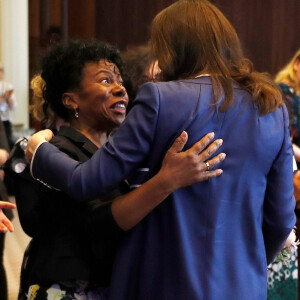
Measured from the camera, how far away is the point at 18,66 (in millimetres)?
9375

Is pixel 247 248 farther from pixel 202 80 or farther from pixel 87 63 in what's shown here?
pixel 87 63

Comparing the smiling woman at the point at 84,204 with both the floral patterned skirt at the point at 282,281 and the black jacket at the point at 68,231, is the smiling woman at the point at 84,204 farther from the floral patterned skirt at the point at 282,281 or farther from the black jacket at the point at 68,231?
the floral patterned skirt at the point at 282,281

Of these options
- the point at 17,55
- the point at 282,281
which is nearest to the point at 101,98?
the point at 282,281

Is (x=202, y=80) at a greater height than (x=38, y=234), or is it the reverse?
(x=202, y=80)

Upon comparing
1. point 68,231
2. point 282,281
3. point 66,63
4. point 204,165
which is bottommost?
point 282,281

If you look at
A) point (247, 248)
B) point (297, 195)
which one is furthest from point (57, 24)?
point (247, 248)

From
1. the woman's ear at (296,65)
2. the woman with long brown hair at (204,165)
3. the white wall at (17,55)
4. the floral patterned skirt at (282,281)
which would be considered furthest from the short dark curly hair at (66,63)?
the white wall at (17,55)

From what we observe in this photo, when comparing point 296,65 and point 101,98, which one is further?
point 296,65

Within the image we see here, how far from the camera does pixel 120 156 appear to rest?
4.93 feet

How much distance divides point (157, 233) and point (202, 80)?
374mm

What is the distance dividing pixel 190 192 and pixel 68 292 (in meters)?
0.43

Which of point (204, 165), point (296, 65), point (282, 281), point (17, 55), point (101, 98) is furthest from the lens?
point (17, 55)

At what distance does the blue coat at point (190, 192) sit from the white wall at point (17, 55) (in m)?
7.78

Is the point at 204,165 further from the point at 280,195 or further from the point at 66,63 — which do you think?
the point at 66,63
